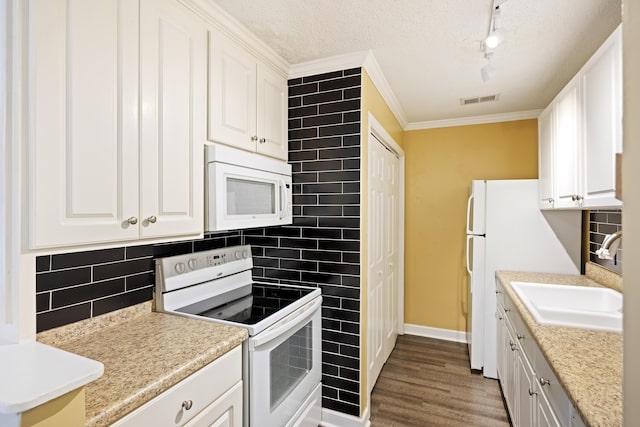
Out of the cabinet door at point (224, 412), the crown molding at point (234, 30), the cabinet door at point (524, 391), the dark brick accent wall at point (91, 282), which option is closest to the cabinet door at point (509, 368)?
the cabinet door at point (524, 391)

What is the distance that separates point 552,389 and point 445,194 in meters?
2.54

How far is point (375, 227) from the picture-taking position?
8.40 ft

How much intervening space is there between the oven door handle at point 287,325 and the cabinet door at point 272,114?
99 cm

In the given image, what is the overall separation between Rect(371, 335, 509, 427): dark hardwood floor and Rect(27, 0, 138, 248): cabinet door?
85.5 inches

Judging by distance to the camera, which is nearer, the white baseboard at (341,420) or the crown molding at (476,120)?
the white baseboard at (341,420)

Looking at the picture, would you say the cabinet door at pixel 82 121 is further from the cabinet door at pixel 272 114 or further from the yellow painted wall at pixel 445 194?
the yellow painted wall at pixel 445 194

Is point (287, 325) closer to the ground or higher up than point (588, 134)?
closer to the ground

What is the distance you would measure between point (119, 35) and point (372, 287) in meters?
2.14

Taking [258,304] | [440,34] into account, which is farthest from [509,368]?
[440,34]

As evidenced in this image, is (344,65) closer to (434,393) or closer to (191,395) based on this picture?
(191,395)

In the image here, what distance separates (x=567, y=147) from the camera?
1.97 metres

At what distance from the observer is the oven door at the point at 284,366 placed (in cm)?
145

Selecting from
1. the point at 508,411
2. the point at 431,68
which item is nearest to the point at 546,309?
the point at 508,411

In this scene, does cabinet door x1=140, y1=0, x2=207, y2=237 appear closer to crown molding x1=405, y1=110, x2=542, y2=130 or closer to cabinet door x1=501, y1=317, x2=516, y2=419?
cabinet door x1=501, y1=317, x2=516, y2=419
